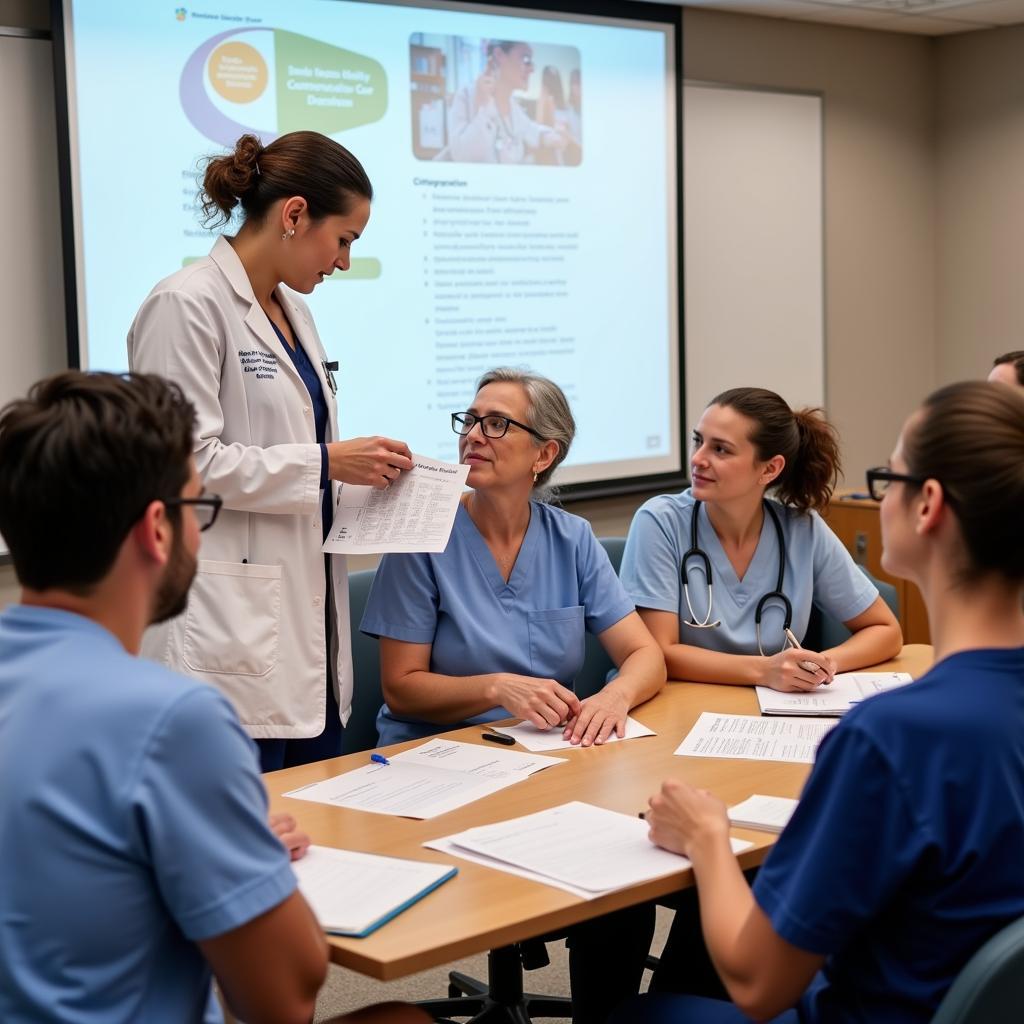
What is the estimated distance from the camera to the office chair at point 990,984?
3.89 ft

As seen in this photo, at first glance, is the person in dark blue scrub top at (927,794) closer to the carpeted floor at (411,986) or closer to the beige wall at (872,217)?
the carpeted floor at (411,986)

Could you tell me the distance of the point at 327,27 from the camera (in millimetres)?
4109

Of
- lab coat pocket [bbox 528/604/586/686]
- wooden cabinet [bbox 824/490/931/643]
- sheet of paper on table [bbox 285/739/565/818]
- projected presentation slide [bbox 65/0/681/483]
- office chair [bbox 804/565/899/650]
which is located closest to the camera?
sheet of paper on table [bbox 285/739/565/818]

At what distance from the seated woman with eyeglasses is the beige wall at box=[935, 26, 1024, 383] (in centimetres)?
389

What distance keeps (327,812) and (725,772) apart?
603 millimetres

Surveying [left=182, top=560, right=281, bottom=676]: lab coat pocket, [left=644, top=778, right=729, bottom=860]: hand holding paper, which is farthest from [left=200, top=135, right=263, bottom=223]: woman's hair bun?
[left=644, top=778, right=729, bottom=860]: hand holding paper

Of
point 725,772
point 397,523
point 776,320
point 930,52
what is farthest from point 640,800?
point 930,52

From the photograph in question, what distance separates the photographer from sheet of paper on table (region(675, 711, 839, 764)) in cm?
208

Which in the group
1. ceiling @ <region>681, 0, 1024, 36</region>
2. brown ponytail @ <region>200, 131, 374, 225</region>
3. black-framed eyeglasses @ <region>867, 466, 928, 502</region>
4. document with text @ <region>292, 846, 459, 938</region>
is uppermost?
ceiling @ <region>681, 0, 1024, 36</region>

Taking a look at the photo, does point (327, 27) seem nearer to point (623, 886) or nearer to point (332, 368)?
point (332, 368)

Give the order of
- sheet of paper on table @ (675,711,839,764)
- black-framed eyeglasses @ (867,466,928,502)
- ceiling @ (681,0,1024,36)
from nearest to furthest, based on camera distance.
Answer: black-framed eyeglasses @ (867,466,928,502) < sheet of paper on table @ (675,711,839,764) < ceiling @ (681,0,1024,36)

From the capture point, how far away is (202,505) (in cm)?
126

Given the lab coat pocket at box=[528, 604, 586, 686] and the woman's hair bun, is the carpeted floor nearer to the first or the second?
the lab coat pocket at box=[528, 604, 586, 686]

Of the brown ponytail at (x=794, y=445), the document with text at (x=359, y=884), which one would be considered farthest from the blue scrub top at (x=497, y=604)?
the document with text at (x=359, y=884)
